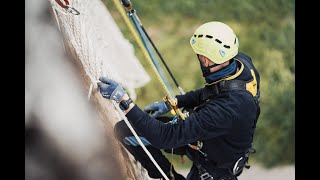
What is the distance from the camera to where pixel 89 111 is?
1438 mm

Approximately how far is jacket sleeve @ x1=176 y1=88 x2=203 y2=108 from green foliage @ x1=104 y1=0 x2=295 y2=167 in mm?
133

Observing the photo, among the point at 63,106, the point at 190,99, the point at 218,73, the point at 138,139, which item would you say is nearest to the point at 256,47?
the point at 190,99

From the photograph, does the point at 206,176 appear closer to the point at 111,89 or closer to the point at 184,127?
the point at 184,127

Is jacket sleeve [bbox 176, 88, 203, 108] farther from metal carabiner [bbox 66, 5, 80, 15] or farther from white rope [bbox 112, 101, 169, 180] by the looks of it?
metal carabiner [bbox 66, 5, 80, 15]

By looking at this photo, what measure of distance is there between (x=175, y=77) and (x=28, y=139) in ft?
1.89

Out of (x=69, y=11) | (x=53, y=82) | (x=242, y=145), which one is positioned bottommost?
(x=242, y=145)

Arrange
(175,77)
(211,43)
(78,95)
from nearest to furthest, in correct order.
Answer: (211,43) → (78,95) → (175,77)

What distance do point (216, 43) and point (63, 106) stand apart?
443 millimetres

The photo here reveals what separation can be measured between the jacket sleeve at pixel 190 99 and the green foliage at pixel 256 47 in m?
0.13

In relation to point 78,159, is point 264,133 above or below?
below

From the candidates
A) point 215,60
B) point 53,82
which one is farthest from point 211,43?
point 53,82

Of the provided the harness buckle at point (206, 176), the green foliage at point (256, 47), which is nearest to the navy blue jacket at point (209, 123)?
the harness buckle at point (206, 176)

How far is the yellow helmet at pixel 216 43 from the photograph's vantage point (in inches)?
51.4
